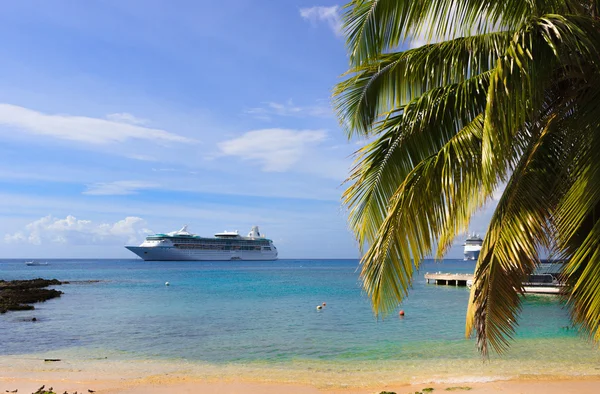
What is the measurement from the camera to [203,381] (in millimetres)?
11781

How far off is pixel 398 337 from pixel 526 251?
14845 mm

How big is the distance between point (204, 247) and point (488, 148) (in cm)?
10802

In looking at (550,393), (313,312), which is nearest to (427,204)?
(550,393)

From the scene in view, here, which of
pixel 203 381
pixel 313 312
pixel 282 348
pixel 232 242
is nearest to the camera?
pixel 203 381

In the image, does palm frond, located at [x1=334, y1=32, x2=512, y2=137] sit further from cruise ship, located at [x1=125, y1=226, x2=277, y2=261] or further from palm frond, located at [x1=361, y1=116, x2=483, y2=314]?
cruise ship, located at [x1=125, y1=226, x2=277, y2=261]

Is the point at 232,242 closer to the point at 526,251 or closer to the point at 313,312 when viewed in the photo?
the point at 313,312

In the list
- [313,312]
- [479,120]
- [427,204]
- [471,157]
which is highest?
[479,120]

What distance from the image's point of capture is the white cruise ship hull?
102812mm

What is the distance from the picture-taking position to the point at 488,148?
3.02 m

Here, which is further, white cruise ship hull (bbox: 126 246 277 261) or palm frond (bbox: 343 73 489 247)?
white cruise ship hull (bbox: 126 246 277 261)

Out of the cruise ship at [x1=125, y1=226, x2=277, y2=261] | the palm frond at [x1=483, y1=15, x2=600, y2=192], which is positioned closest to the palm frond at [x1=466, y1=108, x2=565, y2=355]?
the palm frond at [x1=483, y1=15, x2=600, y2=192]

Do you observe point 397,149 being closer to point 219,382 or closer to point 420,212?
point 420,212

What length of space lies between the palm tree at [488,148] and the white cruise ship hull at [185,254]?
10193 centimetres

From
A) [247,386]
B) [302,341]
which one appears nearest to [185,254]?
[302,341]
